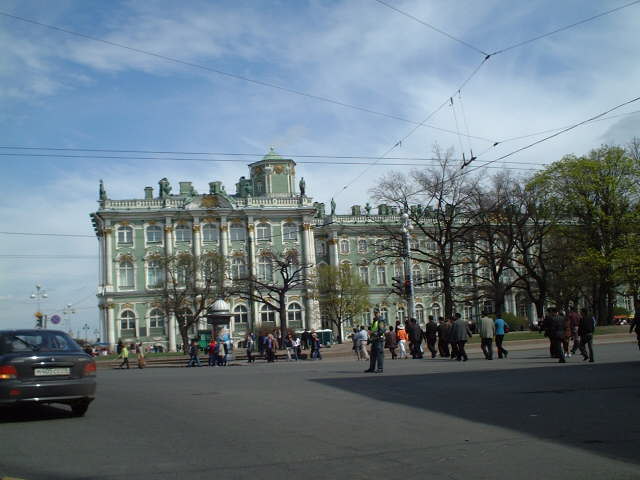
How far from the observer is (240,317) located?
8394 cm

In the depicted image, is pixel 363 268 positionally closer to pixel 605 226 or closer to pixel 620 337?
pixel 605 226

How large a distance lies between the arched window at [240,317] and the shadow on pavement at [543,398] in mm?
63376

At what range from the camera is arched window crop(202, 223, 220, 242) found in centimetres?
8374

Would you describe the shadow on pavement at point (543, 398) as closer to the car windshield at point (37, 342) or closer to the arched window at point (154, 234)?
the car windshield at point (37, 342)

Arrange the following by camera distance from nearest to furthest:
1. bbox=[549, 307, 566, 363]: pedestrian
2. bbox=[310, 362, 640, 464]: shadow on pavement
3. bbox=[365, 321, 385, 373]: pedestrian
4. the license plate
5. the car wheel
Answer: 1. bbox=[310, 362, 640, 464]: shadow on pavement
2. the license plate
3. the car wheel
4. bbox=[365, 321, 385, 373]: pedestrian
5. bbox=[549, 307, 566, 363]: pedestrian

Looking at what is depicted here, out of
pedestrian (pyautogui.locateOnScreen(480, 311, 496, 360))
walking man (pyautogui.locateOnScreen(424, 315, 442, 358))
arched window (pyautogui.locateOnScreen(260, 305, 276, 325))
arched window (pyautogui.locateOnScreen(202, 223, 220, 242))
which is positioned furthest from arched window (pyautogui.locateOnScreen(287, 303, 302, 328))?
pedestrian (pyautogui.locateOnScreen(480, 311, 496, 360))

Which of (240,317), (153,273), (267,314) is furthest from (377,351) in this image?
(153,273)

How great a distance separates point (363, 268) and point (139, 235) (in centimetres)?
2954

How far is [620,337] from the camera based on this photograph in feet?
136

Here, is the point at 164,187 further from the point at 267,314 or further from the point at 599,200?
the point at 599,200

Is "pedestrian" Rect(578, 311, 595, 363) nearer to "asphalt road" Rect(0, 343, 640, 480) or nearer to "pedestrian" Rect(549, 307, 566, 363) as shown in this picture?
"pedestrian" Rect(549, 307, 566, 363)

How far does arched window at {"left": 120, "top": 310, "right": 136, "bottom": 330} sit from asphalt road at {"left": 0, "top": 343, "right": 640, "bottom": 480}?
65521 millimetres

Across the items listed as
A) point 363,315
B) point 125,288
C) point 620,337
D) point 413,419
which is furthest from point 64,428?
point 363,315

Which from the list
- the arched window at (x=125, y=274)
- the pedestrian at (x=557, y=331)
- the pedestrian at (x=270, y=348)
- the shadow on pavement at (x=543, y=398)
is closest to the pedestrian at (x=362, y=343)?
the pedestrian at (x=270, y=348)
